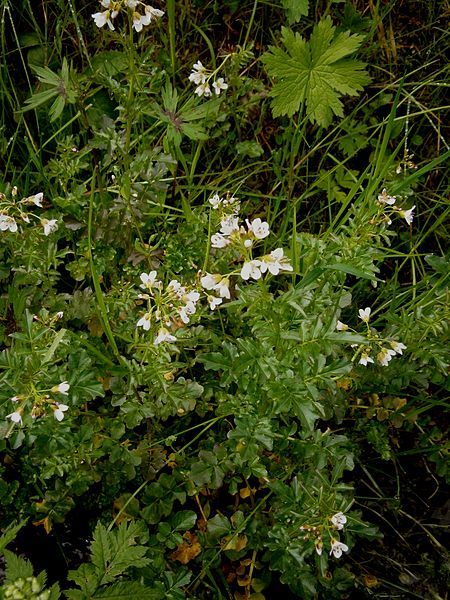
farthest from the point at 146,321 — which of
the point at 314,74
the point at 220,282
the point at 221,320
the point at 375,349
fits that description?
the point at 314,74

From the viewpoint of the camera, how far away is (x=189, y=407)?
221 cm

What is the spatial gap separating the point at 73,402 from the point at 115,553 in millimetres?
466

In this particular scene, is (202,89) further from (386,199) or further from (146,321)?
(146,321)

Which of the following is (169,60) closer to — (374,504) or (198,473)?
(198,473)

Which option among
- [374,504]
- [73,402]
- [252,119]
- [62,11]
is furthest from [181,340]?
[62,11]

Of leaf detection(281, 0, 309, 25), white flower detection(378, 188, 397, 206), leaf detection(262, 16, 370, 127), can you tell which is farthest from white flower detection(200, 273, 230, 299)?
leaf detection(281, 0, 309, 25)

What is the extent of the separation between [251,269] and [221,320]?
68 centimetres

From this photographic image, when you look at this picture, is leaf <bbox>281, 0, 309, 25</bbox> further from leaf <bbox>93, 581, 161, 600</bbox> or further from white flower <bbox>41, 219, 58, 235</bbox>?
leaf <bbox>93, 581, 161, 600</bbox>

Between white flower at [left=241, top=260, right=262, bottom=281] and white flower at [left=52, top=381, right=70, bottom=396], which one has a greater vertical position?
white flower at [left=241, top=260, right=262, bottom=281]

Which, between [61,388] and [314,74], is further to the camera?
[314,74]

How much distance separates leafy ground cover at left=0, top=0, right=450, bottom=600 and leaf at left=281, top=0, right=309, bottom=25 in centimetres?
1

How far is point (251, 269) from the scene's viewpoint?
1.73 m

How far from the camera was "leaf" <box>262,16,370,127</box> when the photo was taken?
111 inches

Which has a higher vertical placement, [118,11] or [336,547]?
[118,11]
